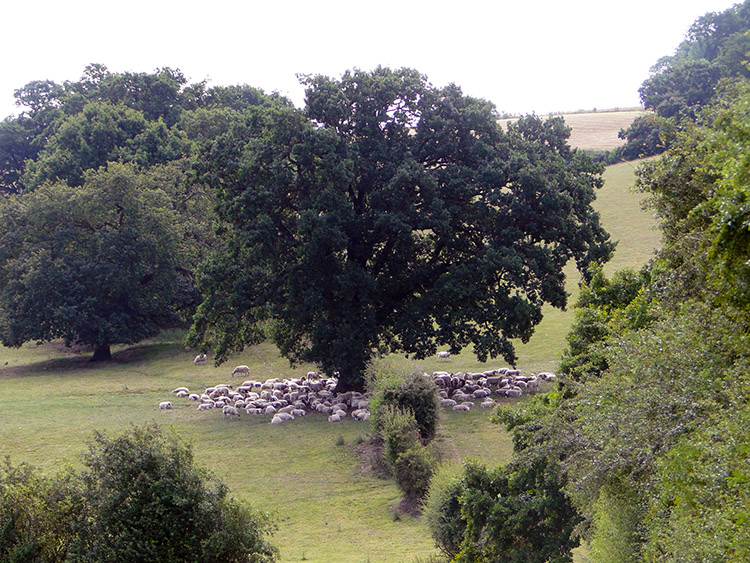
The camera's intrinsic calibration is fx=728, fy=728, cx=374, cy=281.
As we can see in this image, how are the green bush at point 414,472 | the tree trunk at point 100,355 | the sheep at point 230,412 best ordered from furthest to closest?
the tree trunk at point 100,355, the sheep at point 230,412, the green bush at point 414,472

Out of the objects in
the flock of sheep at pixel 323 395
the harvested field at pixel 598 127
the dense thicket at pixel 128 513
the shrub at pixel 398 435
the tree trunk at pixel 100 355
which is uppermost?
the harvested field at pixel 598 127

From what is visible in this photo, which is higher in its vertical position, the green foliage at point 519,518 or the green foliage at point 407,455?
the green foliage at point 519,518

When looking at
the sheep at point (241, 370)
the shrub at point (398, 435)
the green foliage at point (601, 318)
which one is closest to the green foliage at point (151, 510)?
the green foliage at point (601, 318)

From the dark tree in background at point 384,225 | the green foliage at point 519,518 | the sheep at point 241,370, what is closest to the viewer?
the green foliage at point 519,518

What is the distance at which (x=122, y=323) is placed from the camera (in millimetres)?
40594

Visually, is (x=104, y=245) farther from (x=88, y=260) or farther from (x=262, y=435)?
(x=262, y=435)

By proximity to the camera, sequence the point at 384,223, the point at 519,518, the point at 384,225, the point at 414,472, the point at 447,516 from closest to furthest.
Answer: the point at 519,518, the point at 447,516, the point at 414,472, the point at 384,223, the point at 384,225

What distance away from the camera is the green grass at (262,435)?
56.2ft

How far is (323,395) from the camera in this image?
3006 cm

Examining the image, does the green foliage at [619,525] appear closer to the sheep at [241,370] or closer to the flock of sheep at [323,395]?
the flock of sheep at [323,395]

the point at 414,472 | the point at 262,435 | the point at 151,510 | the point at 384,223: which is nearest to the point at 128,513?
the point at 151,510

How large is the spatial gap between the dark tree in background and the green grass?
368cm

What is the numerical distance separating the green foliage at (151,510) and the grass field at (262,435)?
1.07 meters

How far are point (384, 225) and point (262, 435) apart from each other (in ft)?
28.8
